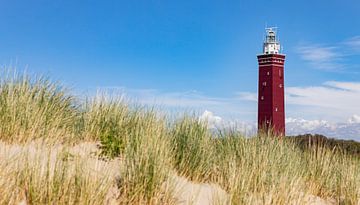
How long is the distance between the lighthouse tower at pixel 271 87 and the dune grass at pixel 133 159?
3466 centimetres

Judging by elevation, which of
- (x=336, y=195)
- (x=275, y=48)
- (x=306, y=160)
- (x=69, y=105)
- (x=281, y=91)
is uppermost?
(x=275, y=48)

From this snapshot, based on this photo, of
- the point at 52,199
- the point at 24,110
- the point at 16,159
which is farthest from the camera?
the point at 24,110

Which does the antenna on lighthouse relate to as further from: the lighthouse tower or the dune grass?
the dune grass

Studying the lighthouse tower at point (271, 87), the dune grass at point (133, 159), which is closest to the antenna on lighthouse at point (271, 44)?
the lighthouse tower at point (271, 87)

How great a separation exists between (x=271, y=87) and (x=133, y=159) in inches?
1535

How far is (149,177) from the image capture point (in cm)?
589

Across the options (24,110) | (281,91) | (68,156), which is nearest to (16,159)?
(68,156)

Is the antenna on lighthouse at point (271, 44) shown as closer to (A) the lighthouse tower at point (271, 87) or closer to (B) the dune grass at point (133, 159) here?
(A) the lighthouse tower at point (271, 87)

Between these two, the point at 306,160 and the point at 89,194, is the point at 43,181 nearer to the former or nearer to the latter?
the point at 89,194

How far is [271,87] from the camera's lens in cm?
4378

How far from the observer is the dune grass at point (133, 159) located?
511 centimetres

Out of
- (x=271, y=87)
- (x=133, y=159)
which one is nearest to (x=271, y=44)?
(x=271, y=87)

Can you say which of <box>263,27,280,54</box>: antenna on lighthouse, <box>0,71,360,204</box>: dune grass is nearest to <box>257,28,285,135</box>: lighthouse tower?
<box>263,27,280,54</box>: antenna on lighthouse

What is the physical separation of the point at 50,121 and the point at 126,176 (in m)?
2.42
